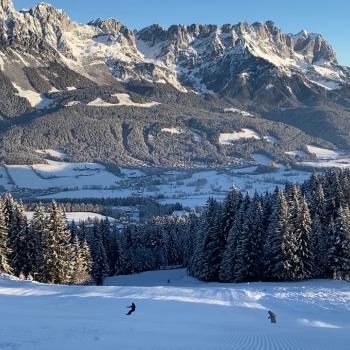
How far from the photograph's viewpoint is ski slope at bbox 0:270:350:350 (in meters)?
29.0

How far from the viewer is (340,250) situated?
67.7 metres

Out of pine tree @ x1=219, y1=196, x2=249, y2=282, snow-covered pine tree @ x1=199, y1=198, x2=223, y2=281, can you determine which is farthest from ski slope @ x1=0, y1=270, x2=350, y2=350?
snow-covered pine tree @ x1=199, y1=198, x2=223, y2=281

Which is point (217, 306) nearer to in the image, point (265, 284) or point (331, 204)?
point (265, 284)

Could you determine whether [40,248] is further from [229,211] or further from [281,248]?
[281,248]

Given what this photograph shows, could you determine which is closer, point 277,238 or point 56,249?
point 277,238

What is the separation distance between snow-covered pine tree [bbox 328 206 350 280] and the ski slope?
10.4 ft

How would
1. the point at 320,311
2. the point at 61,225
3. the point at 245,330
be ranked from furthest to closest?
the point at 61,225
the point at 320,311
the point at 245,330

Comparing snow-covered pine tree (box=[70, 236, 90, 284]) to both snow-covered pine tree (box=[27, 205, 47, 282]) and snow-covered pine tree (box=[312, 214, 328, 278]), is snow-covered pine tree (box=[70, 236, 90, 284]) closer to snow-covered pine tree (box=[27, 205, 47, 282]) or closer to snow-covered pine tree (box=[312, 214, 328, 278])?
snow-covered pine tree (box=[27, 205, 47, 282])

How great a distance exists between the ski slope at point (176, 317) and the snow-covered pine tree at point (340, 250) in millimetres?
3170

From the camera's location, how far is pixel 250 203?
76.1 meters

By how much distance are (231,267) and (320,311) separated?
917 inches

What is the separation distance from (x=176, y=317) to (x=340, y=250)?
31917mm

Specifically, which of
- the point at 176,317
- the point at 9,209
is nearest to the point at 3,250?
the point at 9,209

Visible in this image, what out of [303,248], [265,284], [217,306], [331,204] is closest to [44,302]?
[217,306]
